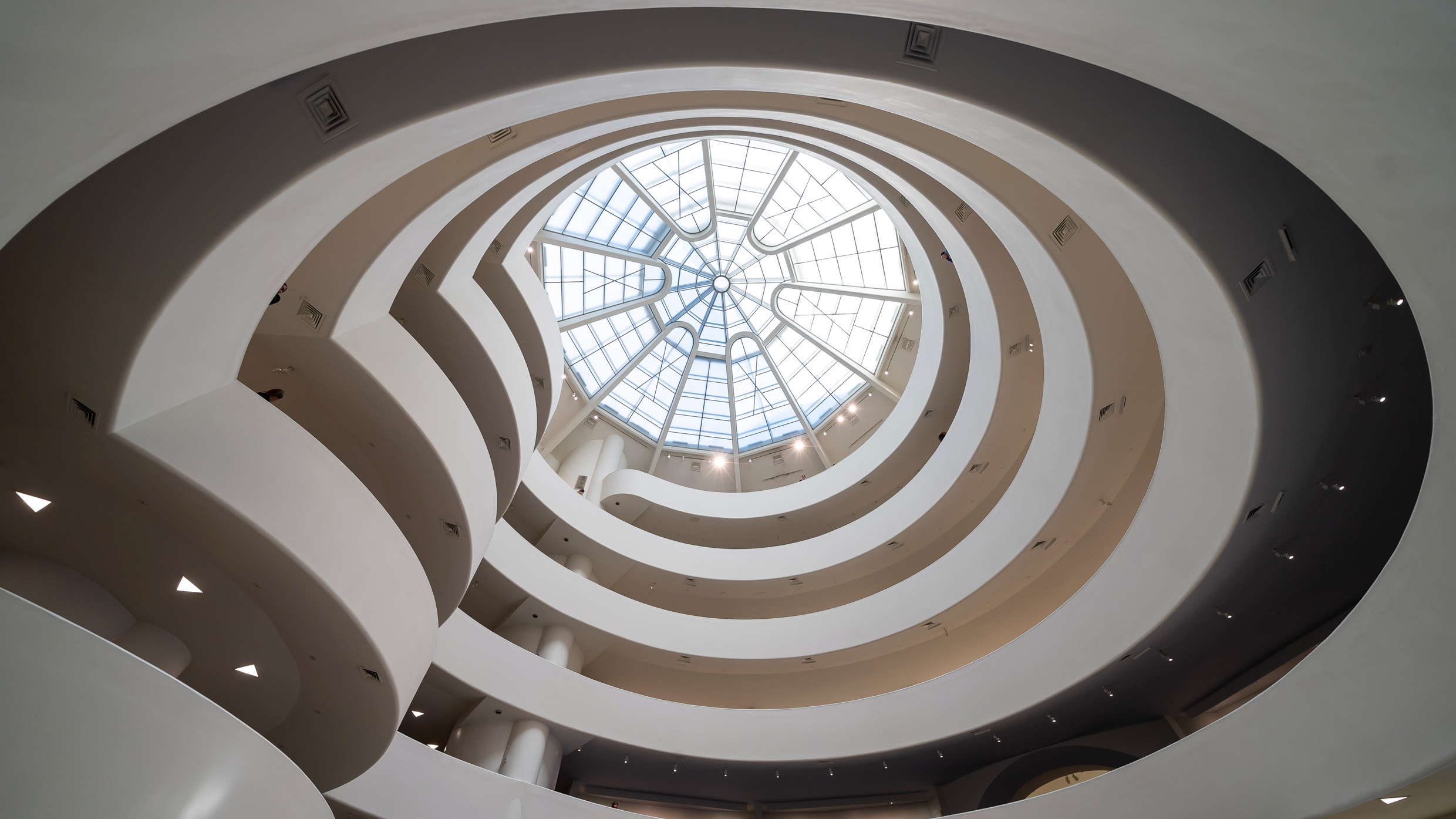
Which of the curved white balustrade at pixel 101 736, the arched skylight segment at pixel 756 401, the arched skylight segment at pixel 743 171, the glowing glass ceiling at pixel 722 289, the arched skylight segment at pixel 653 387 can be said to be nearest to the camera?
the curved white balustrade at pixel 101 736

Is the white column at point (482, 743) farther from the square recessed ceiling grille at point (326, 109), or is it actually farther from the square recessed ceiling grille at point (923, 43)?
the square recessed ceiling grille at point (923, 43)

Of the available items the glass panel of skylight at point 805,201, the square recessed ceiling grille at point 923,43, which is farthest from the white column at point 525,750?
the glass panel of skylight at point 805,201

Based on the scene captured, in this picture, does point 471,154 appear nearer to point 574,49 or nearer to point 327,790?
point 574,49

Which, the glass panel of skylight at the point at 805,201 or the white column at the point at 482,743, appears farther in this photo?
the glass panel of skylight at the point at 805,201

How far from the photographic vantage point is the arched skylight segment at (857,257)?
21.8 meters

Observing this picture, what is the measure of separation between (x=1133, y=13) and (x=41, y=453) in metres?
9.52

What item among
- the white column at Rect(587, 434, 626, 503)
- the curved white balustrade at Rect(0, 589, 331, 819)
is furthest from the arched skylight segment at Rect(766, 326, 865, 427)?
the curved white balustrade at Rect(0, 589, 331, 819)

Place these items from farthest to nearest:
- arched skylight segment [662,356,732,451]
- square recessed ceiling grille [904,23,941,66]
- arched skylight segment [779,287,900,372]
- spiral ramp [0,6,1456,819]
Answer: arched skylight segment [662,356,732,451], arched skylight segment [779,287,900,372], square recessed ceiling grille [904,23,941,66], spiral ramp [0,6,1456,819]

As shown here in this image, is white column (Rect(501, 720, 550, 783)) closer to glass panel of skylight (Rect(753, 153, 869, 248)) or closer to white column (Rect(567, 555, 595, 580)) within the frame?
white column (Rect(567, 555, 595, 580))

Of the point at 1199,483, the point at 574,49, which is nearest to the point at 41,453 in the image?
the point at 574,49

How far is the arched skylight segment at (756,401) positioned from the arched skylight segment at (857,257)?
168 inches

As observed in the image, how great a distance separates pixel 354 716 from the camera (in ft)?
28.7

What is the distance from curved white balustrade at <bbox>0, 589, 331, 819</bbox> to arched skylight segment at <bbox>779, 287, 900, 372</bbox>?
2139 centimetres

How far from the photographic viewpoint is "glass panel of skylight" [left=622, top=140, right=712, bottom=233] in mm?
20875
